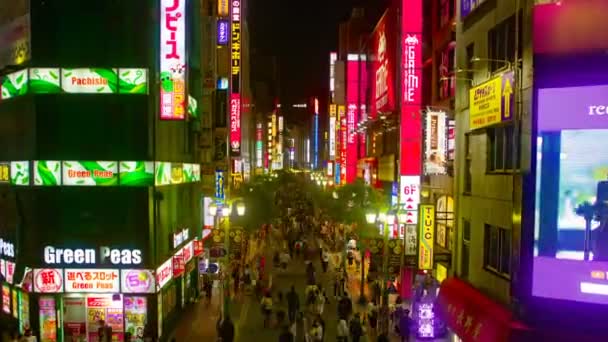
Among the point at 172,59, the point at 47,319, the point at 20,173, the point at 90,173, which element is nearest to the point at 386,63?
the point at 172,59

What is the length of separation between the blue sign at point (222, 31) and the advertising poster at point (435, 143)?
20524 mm

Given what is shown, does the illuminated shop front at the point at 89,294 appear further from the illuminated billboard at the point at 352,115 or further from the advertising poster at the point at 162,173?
the illuminated billboard at the point at 352,115

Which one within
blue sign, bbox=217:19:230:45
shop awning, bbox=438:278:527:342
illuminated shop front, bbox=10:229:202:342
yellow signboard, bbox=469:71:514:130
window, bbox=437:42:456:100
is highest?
blue sign, bbox=217:19:230:45

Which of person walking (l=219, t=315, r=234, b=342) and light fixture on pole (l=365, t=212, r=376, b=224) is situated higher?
light fixture on pole (l=365, t=212, r=376, b=224)

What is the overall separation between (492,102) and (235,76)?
31334mm

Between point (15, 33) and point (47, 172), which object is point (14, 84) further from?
point (47, 172)

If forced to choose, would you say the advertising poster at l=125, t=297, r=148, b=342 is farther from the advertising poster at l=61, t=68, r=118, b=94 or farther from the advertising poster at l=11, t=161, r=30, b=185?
the advertising poster at l=61, t=68, r=118, b=94

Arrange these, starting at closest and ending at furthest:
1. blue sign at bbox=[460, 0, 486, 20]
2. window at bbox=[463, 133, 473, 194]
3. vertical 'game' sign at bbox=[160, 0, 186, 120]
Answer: blue sign at bbox=[460, 0, 486, 20] < window at bbox=[463, 133, 473, 194] < vertical 'game' sign at bbox=[160, 0, 186, 120]

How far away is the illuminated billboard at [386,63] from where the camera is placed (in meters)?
38.6

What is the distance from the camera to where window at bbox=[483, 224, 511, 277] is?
13.9m

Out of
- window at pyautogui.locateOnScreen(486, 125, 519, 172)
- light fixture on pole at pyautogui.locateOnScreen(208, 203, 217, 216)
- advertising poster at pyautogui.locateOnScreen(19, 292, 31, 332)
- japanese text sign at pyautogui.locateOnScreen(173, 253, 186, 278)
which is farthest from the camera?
light fixture on pole at pyautogui.locateOnScreen(208, 203, 217, 216)

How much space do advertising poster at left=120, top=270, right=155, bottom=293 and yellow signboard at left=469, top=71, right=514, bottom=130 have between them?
13.1 metres

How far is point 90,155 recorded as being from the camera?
2150 cm

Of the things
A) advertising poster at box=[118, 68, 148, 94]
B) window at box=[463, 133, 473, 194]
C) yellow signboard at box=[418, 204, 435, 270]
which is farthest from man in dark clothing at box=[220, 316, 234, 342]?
window at box=[463, 133, 473, 194]
